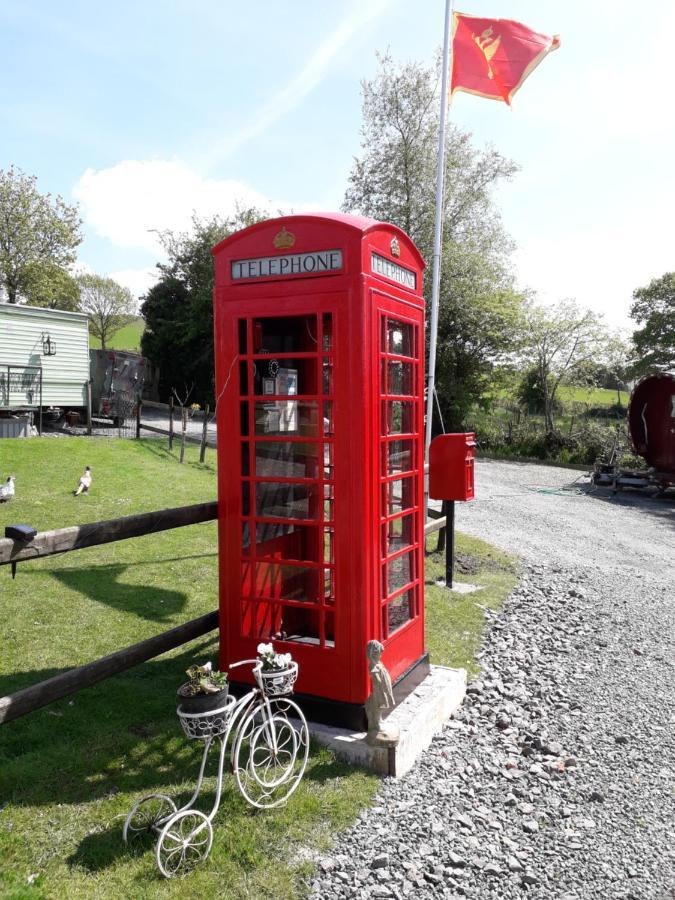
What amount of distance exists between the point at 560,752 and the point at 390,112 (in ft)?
96.4

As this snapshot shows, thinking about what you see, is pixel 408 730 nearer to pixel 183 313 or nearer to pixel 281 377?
pixel 281 377

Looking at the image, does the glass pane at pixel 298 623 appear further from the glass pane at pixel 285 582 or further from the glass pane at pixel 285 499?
the glass pane at pixel 285 499

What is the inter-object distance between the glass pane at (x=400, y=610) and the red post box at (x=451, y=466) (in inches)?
122

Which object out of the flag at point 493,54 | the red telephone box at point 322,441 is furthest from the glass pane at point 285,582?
the flag at point 493,54

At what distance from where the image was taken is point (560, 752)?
4.58 metres

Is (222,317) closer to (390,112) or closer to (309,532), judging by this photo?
(309,532)

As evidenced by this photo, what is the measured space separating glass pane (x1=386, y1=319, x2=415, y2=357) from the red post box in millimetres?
3048

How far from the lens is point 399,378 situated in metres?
4.62

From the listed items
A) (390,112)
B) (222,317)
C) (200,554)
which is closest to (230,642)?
(222,317)

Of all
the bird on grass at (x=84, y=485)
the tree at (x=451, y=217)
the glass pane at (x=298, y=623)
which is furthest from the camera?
the tree at (x=451, y=217)

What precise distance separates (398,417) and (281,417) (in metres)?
0.86

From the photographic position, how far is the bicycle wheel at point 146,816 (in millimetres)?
3084

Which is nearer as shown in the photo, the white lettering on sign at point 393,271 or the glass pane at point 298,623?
the white lettering on sign at point 393,271

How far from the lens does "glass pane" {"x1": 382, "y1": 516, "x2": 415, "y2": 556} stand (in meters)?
4.44
